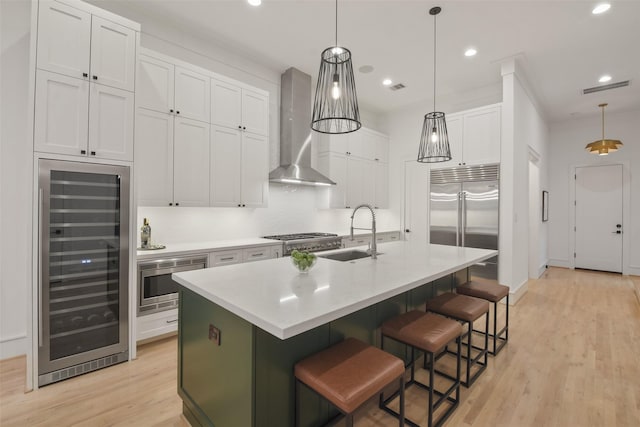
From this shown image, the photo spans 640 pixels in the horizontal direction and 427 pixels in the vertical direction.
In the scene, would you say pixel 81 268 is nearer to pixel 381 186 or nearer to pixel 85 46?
pixel 85 46

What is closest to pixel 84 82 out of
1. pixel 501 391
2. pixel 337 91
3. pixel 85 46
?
pixel 85 46

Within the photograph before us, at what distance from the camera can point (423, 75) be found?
4535mm

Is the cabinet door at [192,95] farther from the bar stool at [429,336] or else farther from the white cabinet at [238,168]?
the bar stool at [429,336]

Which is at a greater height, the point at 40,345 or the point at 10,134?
the point at 10,134

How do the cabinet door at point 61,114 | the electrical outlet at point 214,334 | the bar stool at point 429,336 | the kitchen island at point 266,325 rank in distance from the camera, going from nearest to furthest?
the kitchen island at point 266,325 < the electrical outlet at point 214,334 < the bar stool at point 429,336 < the cabinet door at point 61,114

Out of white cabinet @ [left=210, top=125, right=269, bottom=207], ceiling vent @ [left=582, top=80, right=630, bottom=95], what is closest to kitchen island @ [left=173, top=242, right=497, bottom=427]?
white cabinet @ [left=210, top=125, right=269, bottom=207]

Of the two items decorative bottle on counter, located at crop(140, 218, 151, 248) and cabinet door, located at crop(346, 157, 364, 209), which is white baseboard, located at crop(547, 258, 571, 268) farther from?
decorative bottle on counter, located at crop(140, 218, 151, 248)

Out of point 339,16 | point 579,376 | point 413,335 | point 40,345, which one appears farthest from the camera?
point 339,16

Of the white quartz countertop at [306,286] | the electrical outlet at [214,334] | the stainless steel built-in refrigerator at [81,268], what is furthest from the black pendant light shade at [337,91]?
the stainless steel built-in refrigerator at [81,268]

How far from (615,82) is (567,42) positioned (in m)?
2.00

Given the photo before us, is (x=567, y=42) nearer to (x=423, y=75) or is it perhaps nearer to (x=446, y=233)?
(x=423, y=75)

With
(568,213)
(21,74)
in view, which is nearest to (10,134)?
(21,74)

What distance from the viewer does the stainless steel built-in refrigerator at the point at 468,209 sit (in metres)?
4.38

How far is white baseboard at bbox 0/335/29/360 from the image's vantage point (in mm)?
2516
